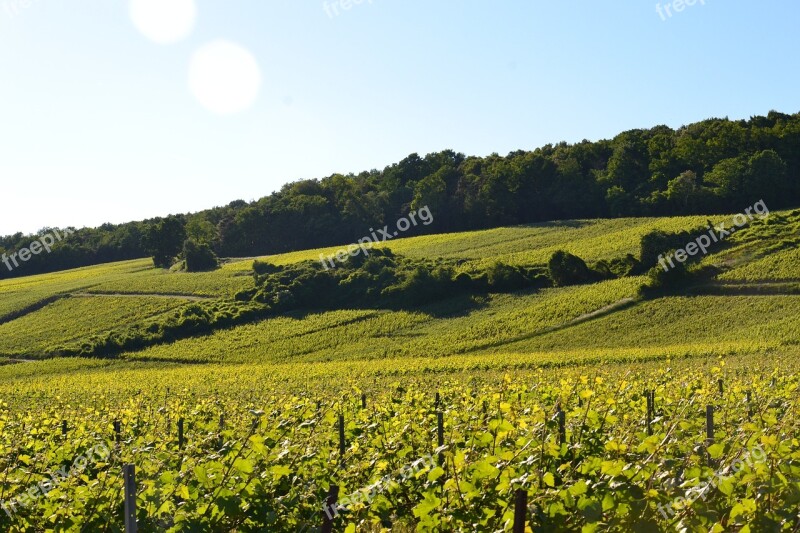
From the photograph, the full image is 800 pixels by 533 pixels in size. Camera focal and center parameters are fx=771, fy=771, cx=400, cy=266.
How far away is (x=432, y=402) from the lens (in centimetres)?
1412

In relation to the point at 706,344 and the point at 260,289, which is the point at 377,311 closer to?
the point at 260,289

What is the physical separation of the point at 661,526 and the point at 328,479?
2900 mm

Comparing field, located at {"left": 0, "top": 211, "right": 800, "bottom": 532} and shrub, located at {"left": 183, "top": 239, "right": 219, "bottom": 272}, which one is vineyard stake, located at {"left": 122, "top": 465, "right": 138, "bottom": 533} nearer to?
field, located at {"left": 0, "top": 211, "right": 800, "bottom": 532}

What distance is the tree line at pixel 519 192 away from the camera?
8594 cm

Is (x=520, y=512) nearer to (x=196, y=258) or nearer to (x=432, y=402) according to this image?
(x=432, y=402)

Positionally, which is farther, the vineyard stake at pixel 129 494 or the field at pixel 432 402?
the field at pixel 432 402

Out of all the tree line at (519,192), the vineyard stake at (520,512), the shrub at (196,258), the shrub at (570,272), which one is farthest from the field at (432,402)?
the tree line at (519,192)

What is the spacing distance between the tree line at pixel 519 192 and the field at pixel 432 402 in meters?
8.31

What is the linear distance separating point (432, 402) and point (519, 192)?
3465 inches

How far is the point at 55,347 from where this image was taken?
6119 centimetres

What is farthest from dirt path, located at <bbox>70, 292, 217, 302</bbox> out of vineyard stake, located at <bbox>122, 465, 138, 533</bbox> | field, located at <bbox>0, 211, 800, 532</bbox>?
vineyard stake, located at <bbox>122, 465, 138, 533</bbox>

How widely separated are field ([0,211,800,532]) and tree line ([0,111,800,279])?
27.3 feet

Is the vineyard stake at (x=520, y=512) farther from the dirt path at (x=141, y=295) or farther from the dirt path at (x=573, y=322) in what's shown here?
the dirt path at (x=141, y=295)

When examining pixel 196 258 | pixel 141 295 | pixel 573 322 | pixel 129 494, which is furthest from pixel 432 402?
pixel 196 258
